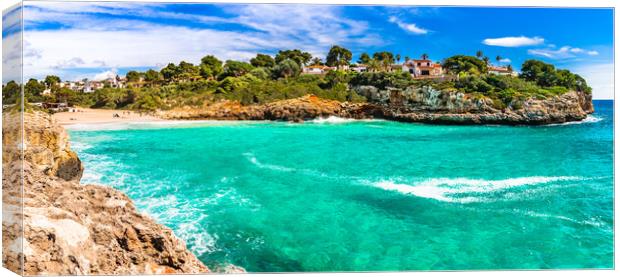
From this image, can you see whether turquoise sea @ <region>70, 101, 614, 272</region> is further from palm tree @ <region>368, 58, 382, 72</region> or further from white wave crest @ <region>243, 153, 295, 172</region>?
palm tree @ <region>368, 58, 382, 72</region>

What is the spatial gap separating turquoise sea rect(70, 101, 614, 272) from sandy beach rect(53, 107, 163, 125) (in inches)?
316

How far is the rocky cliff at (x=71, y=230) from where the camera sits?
403cm

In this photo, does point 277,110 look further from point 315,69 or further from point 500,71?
point 500,71

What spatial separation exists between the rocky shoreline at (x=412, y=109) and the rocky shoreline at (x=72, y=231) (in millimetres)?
20943

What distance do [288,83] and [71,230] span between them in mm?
26402

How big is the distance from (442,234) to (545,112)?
1985 cm

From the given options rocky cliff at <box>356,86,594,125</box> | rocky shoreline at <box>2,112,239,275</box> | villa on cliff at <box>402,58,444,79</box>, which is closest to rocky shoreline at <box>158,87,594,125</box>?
rocky cliff at <box>356,86,594,125</box>

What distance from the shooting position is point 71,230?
4039mm

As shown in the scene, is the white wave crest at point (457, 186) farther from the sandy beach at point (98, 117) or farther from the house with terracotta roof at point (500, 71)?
the house with terracotta roof at point (500, 71)

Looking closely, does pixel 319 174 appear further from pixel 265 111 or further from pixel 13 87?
pixel 265 111

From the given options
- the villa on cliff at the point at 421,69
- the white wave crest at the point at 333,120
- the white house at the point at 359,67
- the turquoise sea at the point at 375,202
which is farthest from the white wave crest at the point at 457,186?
the white house at the point at 359,67

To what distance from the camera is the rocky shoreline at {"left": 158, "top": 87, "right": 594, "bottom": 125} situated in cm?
2243

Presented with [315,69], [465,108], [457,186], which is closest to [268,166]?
[457,186]

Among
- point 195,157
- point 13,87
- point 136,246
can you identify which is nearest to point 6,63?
point 13,87
